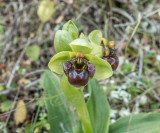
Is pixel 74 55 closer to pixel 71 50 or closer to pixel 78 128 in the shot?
pixel 71 50

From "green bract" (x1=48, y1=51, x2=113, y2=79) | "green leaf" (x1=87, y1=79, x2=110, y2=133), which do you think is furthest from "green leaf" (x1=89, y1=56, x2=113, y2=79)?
"green leaf" (x1=87, y1=79, x2=110, y2=133)

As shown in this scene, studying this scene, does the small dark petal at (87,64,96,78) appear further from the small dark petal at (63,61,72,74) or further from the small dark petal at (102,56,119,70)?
the small dark petal at (102,56,119,70)

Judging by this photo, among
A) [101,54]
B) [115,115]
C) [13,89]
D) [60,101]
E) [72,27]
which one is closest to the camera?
[72,27]

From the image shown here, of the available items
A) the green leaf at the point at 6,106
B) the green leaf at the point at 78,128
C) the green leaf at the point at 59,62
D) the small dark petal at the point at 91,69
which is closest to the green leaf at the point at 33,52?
the green leaf at the point at 6,106

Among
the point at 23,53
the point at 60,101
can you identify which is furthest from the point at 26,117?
the point at 23,53

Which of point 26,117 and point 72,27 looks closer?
point 72,27

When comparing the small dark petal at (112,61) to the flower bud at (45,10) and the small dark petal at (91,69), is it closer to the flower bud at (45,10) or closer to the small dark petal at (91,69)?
the small dark petal at (91,69)

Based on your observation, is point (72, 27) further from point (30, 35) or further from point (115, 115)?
point (30, 35)
